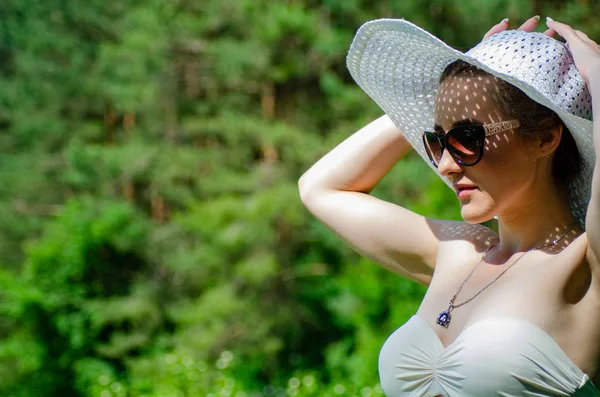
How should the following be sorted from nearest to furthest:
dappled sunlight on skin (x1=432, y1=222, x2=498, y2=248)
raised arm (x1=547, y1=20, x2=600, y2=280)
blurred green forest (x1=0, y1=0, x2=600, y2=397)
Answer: raised arm (x1=547, y1=20, x2=600, y2=280), dappled sunlight on skin (x1=432, y1=222, x2=498, y2=248), blurred green forest (x1=0, y1=0, x2=600, y2=397)

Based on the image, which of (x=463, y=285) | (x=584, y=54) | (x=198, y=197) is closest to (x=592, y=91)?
(x=584, y=54)

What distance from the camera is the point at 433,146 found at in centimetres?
134

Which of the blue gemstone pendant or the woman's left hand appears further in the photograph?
the blue gemstone pendant

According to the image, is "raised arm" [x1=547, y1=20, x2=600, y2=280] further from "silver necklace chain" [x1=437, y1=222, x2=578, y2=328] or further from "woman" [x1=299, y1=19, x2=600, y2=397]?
"silver necklace chain" [x1=437, y1=222, x2=578, y2=328]

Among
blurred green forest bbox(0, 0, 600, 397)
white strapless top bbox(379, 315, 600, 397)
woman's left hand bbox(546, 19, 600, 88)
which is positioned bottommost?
blurred green forest bbox(0, 0, 600, 397)

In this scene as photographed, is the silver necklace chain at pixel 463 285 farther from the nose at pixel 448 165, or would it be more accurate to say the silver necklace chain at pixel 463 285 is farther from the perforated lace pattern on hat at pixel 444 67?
the nose at pixel 448 165

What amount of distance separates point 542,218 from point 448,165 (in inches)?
6.1

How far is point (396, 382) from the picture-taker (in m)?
1.32

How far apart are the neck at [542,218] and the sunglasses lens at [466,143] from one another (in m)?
0.11

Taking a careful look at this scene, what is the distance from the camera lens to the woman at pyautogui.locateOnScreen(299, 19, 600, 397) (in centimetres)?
117

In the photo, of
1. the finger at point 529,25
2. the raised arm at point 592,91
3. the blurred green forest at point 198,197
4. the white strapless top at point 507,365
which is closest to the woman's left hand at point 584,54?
the raised arm at point 592,91

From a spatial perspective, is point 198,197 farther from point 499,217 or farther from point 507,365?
point 507,365

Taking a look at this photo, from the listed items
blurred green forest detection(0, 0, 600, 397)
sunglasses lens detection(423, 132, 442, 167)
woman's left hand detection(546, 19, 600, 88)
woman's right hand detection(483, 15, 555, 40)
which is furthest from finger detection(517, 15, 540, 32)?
blurred green forest detection(0, 0, 600, 397)

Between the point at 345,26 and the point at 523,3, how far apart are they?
2403 mm
